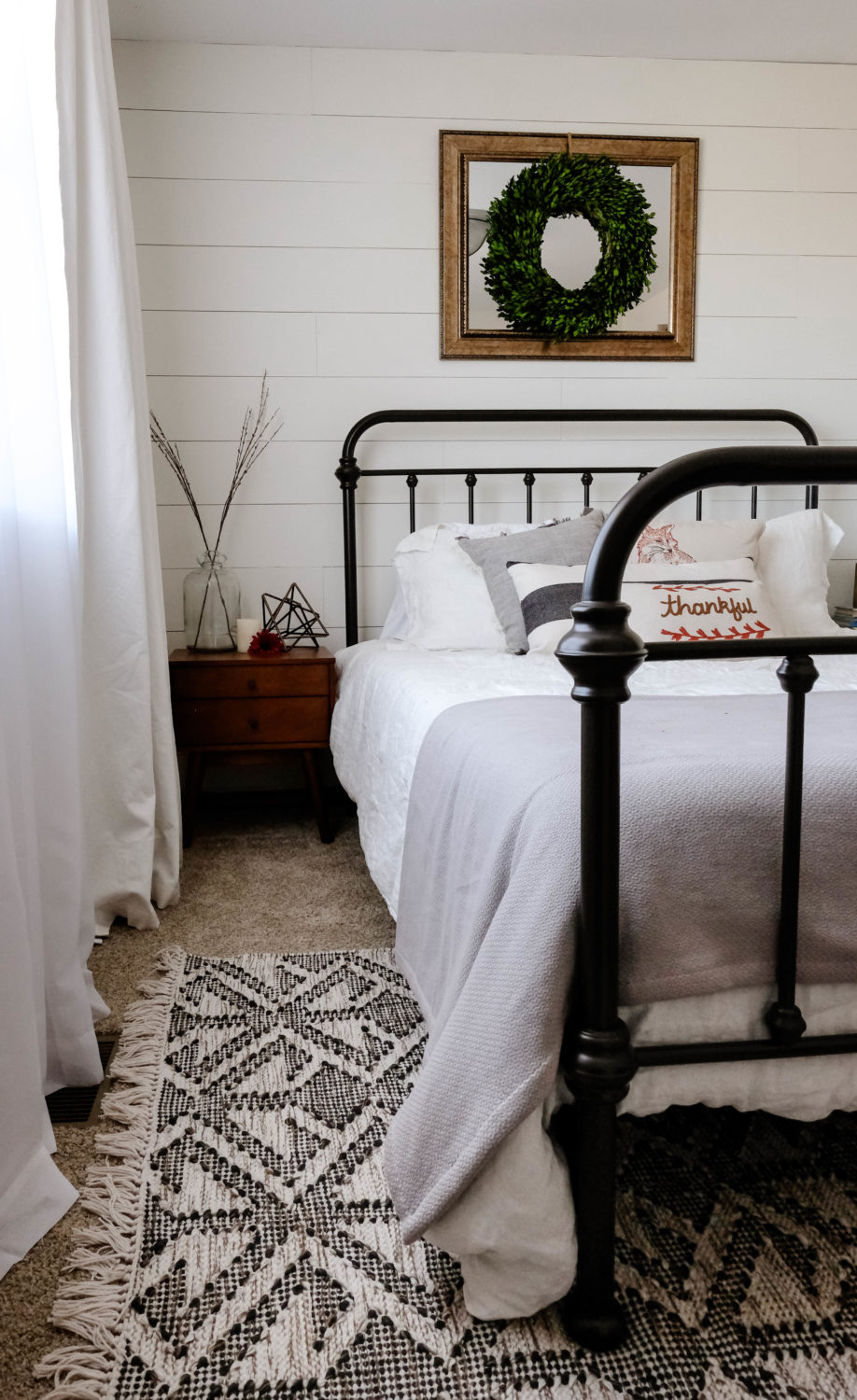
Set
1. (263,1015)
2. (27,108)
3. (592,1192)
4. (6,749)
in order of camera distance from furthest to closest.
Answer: (263,1015) < (27,108) < (6,749) < (592,1192)

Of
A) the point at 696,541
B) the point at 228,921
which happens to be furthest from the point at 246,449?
the point at 228,921

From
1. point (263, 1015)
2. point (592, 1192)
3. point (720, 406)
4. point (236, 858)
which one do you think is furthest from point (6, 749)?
point (720, 406)

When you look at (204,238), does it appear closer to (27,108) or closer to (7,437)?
(27,108)

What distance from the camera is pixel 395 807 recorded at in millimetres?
1890

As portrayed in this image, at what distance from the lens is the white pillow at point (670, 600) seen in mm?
2174

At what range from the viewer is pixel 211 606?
9.33 ft

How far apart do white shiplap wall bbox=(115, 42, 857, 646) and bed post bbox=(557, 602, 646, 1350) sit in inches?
84.9

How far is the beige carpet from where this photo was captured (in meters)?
1.07

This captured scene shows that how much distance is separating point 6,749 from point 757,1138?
1085mm

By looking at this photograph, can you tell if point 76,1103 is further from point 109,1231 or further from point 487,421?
point 487,421

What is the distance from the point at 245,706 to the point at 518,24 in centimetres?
Result: 195

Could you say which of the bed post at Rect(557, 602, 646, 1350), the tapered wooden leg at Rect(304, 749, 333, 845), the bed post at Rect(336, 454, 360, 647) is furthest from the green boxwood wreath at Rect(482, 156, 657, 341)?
the bed post at Rect(557, 602, 646, 1350)

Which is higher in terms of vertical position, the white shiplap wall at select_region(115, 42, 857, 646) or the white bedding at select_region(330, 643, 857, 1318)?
the white shiplap wall at select_region(115, 42, 857, 646)

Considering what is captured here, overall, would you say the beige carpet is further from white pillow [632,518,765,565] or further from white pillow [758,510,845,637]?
white pillow [758,510,845,637]
